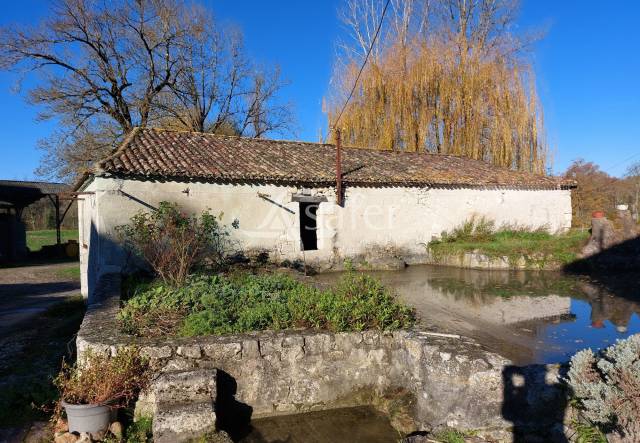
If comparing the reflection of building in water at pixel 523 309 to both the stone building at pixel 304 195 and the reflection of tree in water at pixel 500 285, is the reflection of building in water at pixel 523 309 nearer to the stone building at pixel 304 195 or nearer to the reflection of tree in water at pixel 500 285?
the reflection of tree in water at pixel 500 285

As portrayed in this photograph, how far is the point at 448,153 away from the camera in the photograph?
19.2 metres

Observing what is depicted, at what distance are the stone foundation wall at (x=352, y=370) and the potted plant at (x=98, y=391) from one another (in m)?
0.22

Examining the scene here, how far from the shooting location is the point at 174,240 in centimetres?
747

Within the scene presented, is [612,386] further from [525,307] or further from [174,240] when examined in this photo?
[174,240]

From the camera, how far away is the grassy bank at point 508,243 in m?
12.7

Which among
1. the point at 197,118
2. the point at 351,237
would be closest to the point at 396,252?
the point at 351,237

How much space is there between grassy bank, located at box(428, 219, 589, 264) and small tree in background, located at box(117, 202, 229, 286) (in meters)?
7.20

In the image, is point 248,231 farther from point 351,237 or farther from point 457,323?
point 457,323

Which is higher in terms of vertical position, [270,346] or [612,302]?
[270,346]

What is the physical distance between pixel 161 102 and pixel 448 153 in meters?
14.7

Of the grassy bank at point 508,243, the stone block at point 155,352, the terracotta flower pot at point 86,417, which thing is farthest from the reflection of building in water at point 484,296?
the terracotta flower pot at point 86,417

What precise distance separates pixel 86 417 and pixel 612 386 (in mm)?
4387

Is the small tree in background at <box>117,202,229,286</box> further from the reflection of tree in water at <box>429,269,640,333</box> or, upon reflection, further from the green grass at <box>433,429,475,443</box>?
the reflection of tree in water at <box>429,269,640,333</box>

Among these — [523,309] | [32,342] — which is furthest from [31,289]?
[523,309]
